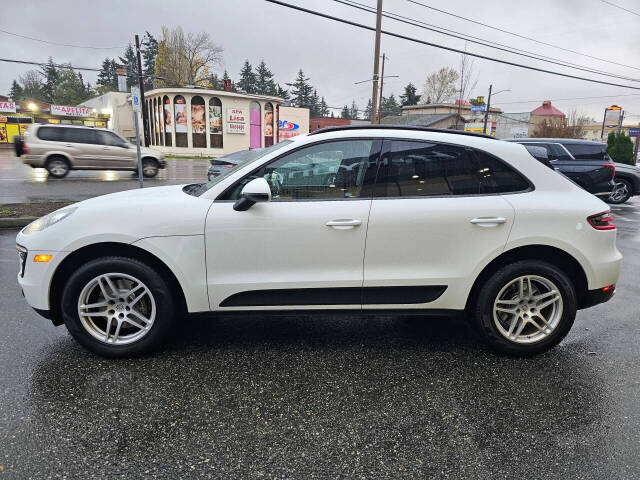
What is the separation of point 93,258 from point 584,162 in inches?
460

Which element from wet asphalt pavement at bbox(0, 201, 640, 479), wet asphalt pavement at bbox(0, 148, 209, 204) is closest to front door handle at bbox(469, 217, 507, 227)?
wet asphalt pavement at bbox(0, 201, 640, 479)

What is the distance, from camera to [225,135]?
119ft

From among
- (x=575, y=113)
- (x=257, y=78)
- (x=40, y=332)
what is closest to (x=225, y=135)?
(x=40, y=332)

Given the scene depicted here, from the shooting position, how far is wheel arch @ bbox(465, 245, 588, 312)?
321 cm

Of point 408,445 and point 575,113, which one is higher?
point 575,113

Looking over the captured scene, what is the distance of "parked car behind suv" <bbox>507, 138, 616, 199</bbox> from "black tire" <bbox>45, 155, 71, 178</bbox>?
14689 mm

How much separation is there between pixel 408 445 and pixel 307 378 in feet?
2.88

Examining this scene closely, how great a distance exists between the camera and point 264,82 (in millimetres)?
84250

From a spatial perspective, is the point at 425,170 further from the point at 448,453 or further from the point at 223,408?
the point at 223,408

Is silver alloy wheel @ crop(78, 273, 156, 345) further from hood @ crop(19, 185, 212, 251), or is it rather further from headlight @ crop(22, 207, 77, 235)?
headlight @ crop(22, 207, 77, 235)

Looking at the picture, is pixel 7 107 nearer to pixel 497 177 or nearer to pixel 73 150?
pixel 73 150

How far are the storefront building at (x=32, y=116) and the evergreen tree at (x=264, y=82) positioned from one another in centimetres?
4262

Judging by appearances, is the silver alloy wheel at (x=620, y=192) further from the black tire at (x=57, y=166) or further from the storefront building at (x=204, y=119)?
the storefront building at (x=204, y=119)

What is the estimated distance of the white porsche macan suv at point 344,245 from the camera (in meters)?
3.01
